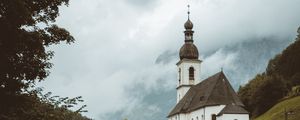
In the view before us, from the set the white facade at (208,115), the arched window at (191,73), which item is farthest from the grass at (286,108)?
the arched window at (191,73)

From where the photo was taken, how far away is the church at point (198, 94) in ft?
229

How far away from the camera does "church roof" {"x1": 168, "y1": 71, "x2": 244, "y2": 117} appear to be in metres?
72.5

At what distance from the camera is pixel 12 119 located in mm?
15617

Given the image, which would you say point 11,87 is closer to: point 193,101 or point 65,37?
point 65,37

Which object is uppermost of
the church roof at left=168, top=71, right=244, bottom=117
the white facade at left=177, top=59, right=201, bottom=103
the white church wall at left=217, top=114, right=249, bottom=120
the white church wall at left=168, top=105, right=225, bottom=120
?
the white facade at left=177, top=59, right=201, bottom=103

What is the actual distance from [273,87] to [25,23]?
80813mm

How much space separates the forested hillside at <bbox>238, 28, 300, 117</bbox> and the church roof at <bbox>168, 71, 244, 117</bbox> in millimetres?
15551

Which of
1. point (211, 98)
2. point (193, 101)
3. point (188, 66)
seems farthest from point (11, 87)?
point (188, 66)

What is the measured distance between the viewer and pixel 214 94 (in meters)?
73.4

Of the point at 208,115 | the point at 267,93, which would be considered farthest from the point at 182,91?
the point at 208,115

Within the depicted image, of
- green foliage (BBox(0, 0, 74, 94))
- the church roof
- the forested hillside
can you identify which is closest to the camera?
green foliage (BBox(0, 0, 74, 94))

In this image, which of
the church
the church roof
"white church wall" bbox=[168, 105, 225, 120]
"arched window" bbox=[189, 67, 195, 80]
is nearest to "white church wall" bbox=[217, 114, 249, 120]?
Answer: the church

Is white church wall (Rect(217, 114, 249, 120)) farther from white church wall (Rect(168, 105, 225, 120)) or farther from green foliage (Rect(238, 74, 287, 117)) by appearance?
green foliage (Rect(238, 74, 287, 117))

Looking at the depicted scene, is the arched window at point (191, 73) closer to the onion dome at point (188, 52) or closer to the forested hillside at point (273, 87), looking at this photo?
the onion dome at point (188, 52)
